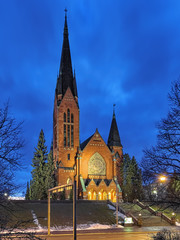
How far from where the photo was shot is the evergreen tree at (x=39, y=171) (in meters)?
52.1

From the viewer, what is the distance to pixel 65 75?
230 feet

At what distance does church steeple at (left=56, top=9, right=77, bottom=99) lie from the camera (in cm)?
6788

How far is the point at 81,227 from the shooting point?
3372 centimetres

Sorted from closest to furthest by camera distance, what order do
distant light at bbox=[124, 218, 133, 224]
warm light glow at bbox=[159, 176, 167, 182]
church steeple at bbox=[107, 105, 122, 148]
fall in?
1. warm light glow at bbox=[159, 176, 167, 182]
2. distant light at bbox=[124, 218, 133, 224]
3. church steeple at bbox=[107, 105, 122, 148]

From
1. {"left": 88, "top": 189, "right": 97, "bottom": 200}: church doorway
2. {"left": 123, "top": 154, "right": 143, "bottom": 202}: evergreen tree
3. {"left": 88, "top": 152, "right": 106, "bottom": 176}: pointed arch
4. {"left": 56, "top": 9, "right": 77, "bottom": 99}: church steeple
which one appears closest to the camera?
{"left": 88, "top": 189, "right": 97, "bottom": 200}: church doorway

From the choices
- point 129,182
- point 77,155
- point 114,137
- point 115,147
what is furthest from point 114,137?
point 129,182

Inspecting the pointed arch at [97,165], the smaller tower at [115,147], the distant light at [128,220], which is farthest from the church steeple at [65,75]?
the distant light at [128,220]

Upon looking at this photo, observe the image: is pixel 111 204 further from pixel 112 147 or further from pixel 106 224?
pixel 112 147

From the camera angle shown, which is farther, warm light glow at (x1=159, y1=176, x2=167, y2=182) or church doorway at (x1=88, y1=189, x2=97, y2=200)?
church doorway at (x1=88, y1=189, x2=97, y2=200)

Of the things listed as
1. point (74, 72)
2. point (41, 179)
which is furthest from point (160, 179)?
point (74, 72)

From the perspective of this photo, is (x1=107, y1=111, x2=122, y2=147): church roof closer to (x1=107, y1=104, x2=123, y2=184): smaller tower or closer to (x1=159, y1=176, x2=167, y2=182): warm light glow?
(x1=107, y1=104, x2=123, y2=184): smaller tower

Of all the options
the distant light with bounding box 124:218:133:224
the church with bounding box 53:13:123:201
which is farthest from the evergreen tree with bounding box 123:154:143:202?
the distant light with bounding box 124:218:133:224

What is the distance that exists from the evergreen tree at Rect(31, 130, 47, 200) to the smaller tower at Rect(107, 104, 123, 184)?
17.5 metres

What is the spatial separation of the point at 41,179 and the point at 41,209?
41.1ft
